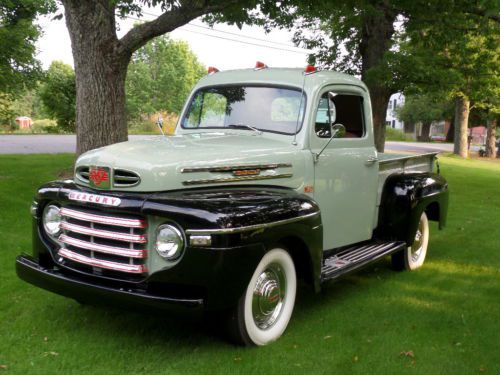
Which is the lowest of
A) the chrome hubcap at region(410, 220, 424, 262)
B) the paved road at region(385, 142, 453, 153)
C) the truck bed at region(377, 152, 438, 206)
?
the paved road at region(385, 142, 453, 153)

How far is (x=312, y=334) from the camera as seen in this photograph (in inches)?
164

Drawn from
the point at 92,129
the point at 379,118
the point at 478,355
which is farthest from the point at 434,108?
the point at 478,355

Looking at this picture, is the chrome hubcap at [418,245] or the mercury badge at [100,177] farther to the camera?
the chrome hubcap at [418,245]

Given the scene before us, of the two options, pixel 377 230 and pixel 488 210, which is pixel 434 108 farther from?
pixel 377 230

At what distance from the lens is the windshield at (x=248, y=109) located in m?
4.75

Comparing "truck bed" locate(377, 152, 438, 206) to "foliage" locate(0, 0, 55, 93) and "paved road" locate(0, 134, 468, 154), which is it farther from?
"paved road" locate(0, 134, 468, 154)

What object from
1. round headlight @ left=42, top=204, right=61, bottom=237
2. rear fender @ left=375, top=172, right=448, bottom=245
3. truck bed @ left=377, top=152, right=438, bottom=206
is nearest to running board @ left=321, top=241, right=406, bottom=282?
rear fender @ left=375, top=172, right=448, bottom=245

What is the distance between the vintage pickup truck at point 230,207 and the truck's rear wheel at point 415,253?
0.57 metres

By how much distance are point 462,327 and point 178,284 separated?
244 centimetres

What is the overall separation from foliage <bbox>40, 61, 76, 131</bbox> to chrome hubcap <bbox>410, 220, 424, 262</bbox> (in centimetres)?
855

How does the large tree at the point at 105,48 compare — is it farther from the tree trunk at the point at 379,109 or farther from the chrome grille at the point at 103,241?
the tree trunk at the point at 379,109

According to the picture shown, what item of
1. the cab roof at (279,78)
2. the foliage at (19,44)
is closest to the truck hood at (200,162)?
the cab roof at (279,78)

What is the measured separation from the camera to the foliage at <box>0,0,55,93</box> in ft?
28.9

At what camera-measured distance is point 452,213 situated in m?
10.2
